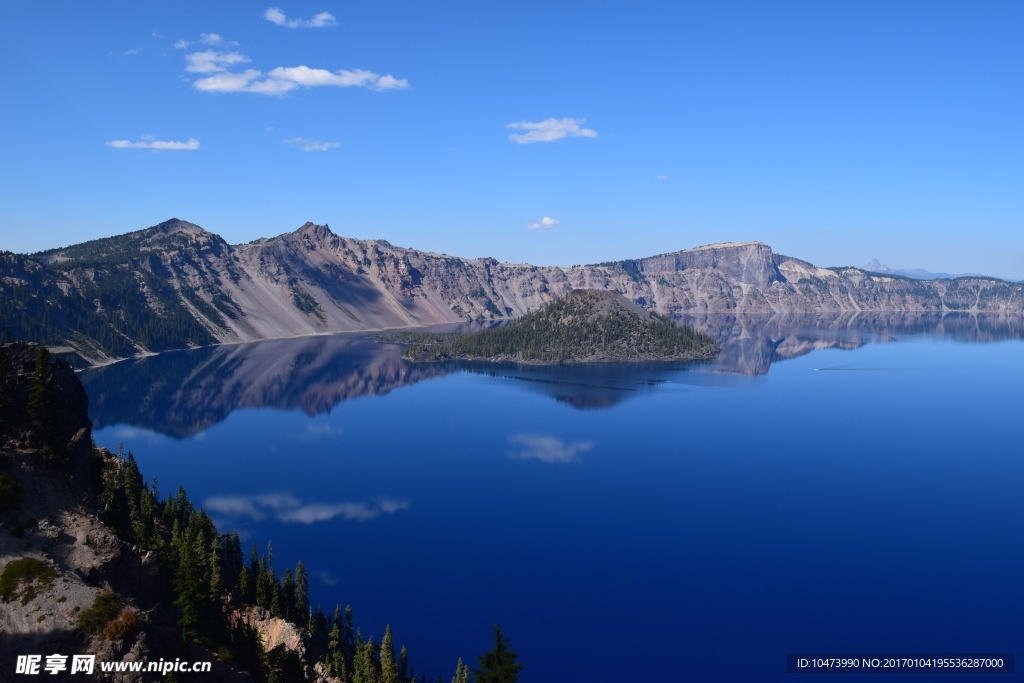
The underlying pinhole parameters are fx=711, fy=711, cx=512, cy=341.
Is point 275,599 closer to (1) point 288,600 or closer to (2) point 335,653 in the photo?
(1) point 288,600

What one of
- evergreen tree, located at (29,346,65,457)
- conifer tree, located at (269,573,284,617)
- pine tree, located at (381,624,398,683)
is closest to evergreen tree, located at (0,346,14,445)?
evergreen tree, located at (29,346,65,457)

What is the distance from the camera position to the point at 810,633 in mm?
67500

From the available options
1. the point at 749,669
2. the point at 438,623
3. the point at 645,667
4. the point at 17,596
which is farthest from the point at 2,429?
the point at 749,669

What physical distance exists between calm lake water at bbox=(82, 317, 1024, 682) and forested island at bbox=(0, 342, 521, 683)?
9259mm

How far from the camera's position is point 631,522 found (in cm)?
9681

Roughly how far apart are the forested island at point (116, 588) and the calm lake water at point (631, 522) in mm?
9259

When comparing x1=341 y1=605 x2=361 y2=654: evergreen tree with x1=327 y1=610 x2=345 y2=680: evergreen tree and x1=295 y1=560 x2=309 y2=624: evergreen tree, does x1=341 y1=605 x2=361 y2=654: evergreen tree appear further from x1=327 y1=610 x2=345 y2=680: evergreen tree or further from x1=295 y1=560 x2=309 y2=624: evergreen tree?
x1=295 y1=560 x2=309 y2=624: evergreen tree

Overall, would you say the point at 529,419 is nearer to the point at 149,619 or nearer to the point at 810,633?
the point at 810,633

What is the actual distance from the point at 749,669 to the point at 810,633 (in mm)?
8981

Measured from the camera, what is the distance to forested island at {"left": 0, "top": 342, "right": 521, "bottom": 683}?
4109 centimetres

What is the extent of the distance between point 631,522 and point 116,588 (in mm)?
66104

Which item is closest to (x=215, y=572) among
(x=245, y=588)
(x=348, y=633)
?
(x=245, y=588)

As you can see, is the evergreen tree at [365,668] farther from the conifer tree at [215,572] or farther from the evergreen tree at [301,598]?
the conifer tree at [215,572]

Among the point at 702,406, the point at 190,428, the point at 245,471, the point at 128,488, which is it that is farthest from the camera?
the point at 702,406
